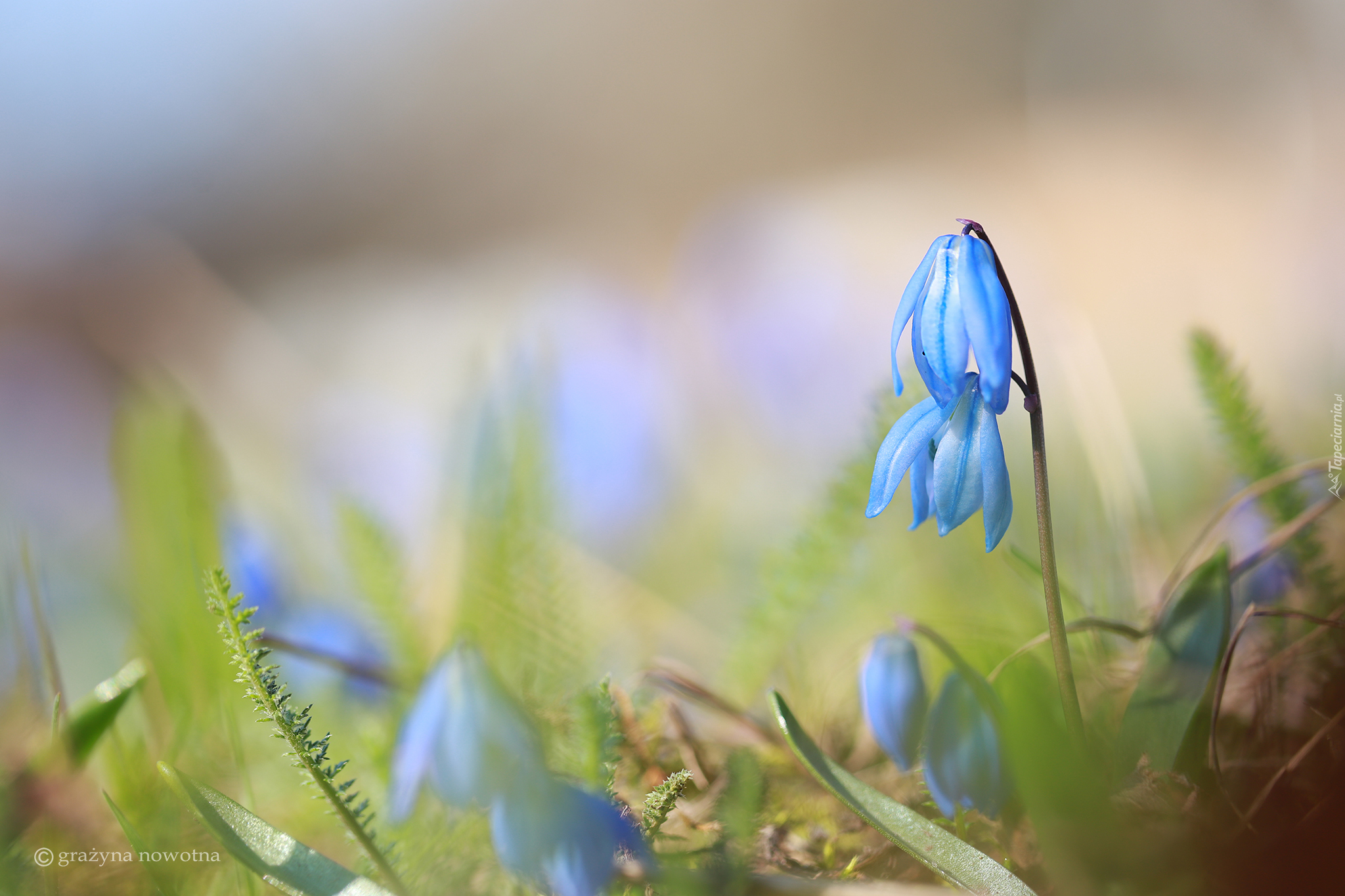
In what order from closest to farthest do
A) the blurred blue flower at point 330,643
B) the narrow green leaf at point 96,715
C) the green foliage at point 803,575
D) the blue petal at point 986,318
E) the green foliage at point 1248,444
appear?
the blue petal at point 986,318 < the narrow green leaf at point 96,715 < the green foliage at point 1248,444 < the green foliage at point 803,575 < the blurred blue flower at point 330,643

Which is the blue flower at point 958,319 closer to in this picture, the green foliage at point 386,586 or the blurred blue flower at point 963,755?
the blurred blue flower at point 963,755

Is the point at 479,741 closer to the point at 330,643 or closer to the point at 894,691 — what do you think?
the point at 894,691

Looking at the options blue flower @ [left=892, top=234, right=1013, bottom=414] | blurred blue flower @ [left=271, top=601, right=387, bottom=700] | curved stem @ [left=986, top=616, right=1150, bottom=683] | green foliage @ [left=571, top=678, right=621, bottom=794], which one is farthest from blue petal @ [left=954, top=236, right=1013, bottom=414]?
blurred blue flower @ [left=271, top=601, right=387, bottom=700]

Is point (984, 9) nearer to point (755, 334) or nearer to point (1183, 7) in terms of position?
point (1183, 7)

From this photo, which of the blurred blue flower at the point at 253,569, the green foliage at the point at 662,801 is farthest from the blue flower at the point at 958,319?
the blurred blue flower at the point at 253,569

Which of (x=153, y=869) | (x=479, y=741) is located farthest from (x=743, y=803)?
(x=153, y=869)

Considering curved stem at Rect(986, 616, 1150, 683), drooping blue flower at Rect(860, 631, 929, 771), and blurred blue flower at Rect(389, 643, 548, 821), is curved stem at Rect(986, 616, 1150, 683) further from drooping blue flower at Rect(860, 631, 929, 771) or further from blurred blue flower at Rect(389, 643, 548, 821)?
blurred blue flower at Rect(389, 643, 548, 821)
